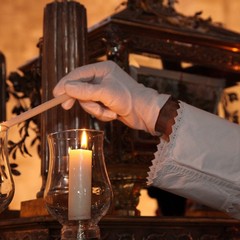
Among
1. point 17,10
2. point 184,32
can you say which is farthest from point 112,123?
point 17,10

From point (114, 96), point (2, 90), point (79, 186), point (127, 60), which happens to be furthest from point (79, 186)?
point (2, 90)

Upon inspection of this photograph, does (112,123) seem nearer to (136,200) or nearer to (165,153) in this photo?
(136,200)

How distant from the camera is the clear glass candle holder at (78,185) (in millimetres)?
674

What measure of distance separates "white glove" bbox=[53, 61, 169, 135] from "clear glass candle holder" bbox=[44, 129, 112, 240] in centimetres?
13

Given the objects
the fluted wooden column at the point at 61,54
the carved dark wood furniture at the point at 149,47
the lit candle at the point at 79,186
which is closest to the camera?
the lit candle at the point at 79,186

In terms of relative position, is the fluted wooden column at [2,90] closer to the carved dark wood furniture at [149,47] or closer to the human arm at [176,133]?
the carved dark wood furniture at [149,47]

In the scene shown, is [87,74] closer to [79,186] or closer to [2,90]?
[79,186]

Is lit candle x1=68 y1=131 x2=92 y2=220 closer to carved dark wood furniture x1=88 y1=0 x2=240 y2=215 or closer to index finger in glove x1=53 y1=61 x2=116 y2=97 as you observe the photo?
index finger in glove x1=53 y1=61 x2=116 y2=97

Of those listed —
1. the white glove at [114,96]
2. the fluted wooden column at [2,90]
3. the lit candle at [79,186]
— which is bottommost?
the lit candle at [79,186]

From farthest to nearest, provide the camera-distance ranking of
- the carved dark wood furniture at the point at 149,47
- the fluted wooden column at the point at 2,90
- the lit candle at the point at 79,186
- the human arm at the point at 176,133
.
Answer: the fluted wooden column at the point at 2,90 < the carved dark wood furniture at the point at 149,47 < the human arm at the point at 176,133 < the lit candle at the point at 79,186

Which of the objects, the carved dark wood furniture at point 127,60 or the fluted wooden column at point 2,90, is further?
the fluted wooden column at point 2,90

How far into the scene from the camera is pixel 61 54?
102cm

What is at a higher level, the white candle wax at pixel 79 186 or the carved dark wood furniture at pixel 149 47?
the carved dark wood furniture at pixel 149 47

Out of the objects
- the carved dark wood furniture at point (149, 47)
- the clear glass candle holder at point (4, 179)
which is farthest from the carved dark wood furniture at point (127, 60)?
the clear glass candle holder at point (4, 179)
